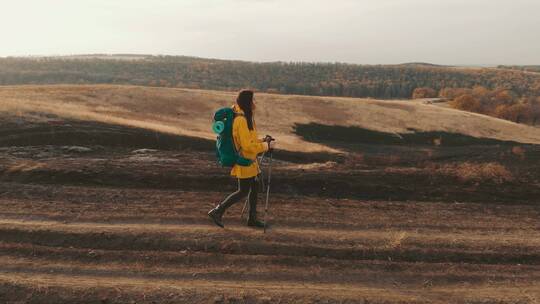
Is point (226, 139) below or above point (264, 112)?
above

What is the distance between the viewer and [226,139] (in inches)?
380

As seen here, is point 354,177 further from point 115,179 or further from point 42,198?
point 42,198

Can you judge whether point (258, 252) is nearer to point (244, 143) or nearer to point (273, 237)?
point (273, 237)

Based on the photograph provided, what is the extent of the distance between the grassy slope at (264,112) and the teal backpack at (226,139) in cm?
2557

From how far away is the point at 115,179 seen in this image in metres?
14.4

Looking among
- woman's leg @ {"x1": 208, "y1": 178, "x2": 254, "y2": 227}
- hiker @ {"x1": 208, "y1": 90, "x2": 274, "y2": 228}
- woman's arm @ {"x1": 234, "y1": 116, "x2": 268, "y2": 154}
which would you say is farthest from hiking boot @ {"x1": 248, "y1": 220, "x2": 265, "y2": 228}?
woman's arm @ {"x1": 234, "y1": 116, "x2": 268, "y2": 154}

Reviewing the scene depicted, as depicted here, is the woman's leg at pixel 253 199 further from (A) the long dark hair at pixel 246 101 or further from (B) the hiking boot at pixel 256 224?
(A) the long dark hair at pixel 246 101

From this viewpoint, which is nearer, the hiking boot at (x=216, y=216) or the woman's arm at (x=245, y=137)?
the woman's arm at (x=245, y=137)

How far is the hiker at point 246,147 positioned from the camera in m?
9.55

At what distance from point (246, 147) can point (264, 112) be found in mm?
46672

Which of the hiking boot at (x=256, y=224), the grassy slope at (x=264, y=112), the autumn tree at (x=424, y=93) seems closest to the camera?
the hiking boot at (x=256, y=224)

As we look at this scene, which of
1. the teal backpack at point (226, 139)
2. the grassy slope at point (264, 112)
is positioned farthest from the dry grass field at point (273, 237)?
the grassy slope at point (264, 112)

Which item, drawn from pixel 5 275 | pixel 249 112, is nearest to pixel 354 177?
pixel 249 112

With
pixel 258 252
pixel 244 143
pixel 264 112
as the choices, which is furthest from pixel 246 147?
pixel 264 112
